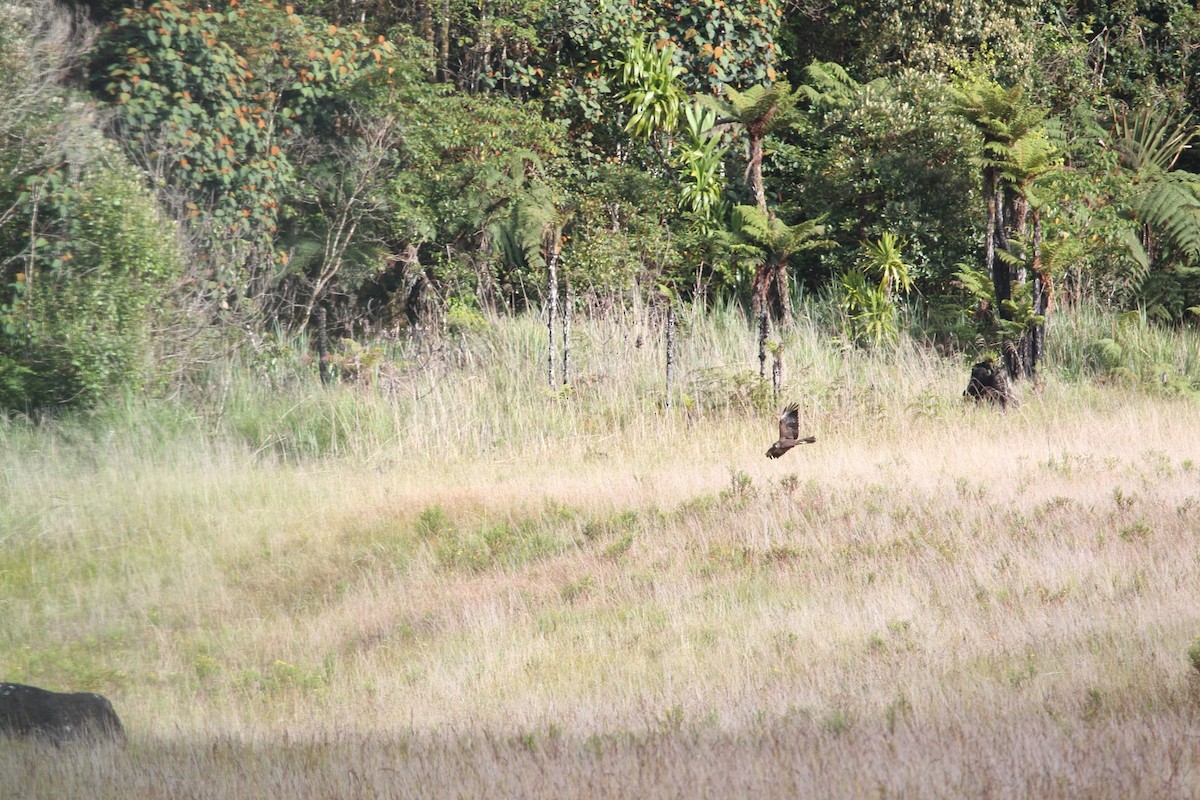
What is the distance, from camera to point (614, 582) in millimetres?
6648

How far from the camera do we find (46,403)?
10.6 m

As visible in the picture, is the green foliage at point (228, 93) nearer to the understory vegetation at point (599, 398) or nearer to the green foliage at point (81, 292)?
the understory vegetation at point (599, 398)

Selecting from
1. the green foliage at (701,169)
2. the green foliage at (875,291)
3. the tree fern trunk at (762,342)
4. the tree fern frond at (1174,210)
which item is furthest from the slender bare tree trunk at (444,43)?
the tree fern frond at (1174,210)

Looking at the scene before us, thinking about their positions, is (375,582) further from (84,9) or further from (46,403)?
(84,9)

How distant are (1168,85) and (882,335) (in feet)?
21.8

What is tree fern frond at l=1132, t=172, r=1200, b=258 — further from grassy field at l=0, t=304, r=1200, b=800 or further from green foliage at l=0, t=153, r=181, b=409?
green foliage at l=0, t=153, r=181, b=409

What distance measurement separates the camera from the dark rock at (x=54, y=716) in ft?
15.2

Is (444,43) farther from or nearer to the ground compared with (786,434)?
farther from the ground

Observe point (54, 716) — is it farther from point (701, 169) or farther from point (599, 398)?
point (701, 169)

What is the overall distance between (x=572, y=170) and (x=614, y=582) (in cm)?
972

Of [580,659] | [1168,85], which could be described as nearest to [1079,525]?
[580,659]

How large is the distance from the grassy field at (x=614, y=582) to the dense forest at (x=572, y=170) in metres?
1.07

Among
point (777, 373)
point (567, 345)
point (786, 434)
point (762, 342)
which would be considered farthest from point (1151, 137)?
point (786, 434)

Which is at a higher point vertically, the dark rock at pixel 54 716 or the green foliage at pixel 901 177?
the green foliage at pixel 901 177
